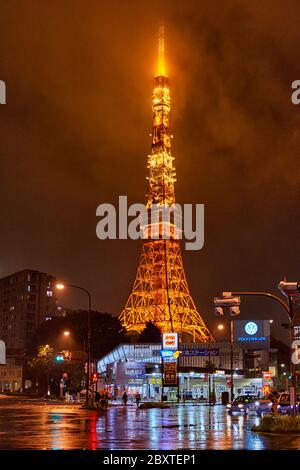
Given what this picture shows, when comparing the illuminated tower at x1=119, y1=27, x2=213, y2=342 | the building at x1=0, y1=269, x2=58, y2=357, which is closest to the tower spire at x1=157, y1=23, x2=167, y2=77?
the illuminated tower at x1=119, y1=27, x2=213, y2=342

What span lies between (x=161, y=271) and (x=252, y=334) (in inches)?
978

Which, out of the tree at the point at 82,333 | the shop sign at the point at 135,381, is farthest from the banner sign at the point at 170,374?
the tree at the point at 82,333

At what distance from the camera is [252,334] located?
353 feet

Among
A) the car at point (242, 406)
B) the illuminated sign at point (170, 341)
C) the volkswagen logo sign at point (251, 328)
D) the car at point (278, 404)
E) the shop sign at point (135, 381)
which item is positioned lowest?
the shop sign at point (135, 381)

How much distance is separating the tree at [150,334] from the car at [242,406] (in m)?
64.7

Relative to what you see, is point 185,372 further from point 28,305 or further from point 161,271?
point 28,305

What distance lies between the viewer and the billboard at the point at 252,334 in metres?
107

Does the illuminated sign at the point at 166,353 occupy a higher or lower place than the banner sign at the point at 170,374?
higher

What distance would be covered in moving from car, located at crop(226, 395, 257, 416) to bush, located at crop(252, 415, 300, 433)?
19.6m

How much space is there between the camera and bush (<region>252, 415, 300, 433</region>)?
26.2 m

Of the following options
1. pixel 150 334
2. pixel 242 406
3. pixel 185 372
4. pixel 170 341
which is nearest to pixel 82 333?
pixel 150 334

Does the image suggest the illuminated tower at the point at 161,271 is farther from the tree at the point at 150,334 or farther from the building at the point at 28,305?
the building at the point at 28,305

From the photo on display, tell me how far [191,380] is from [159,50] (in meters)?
73.2
